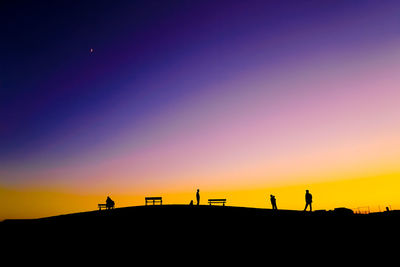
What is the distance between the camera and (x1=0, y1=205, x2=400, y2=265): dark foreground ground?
12.5 metres

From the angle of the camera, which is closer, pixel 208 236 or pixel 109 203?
pixel 208 236

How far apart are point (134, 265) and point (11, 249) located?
792cm

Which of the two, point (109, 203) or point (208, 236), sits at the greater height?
point (109, 203)

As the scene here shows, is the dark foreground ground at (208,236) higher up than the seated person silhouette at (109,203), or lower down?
lower down

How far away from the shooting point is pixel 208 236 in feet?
48.5

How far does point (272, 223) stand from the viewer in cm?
1764

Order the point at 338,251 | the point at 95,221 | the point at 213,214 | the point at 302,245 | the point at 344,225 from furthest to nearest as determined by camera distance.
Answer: the point at 213,214 < the point at 95,221 < the point at 344,225 < the point at 302,245 < the point at 338,251

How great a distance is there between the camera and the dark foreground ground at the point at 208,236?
41.0 ft

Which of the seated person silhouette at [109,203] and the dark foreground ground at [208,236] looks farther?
the seated person silhouette at [109,203]

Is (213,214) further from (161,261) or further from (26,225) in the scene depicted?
(26,225)

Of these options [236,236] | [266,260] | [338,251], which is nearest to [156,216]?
[236,236]

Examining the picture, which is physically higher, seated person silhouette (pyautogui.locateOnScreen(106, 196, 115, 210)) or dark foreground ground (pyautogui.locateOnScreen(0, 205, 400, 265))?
seated person silhouette (pyautogui.locateOnScreen(106, 196, 115, 210))

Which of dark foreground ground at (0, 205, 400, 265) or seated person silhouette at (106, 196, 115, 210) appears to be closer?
dark foreground ground at (0, 205, 400, 265)

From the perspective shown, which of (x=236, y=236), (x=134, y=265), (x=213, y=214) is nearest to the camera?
(x=134, y=265)
